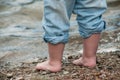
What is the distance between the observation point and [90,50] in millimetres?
3119

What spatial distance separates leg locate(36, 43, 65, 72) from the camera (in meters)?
3.01

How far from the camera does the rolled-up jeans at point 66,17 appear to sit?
2.94 m

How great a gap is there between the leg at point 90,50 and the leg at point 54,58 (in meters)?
0.21

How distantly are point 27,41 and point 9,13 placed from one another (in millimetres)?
2092

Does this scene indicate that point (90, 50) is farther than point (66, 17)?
Yes

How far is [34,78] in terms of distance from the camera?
10.1ft

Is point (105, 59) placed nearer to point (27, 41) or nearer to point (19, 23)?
point (27, 41)

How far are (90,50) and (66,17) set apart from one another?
14.4 inches

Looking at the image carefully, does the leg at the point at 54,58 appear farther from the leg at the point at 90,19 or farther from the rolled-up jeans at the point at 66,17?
the leg at the point at 90,19

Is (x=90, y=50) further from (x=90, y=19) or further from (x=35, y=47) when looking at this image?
(x=35, y=47)

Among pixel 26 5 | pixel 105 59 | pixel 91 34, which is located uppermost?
pixel 91 34

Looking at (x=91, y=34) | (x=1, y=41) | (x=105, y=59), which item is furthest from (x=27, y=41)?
(x=91, y=34)

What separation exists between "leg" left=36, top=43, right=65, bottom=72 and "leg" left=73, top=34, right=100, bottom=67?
0.21 meters

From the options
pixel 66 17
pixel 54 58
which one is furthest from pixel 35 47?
pixel 66 17
